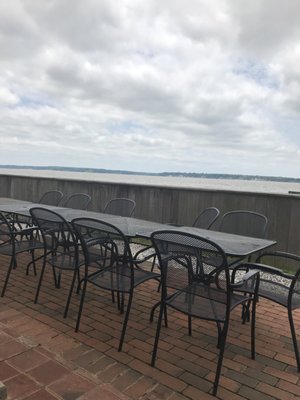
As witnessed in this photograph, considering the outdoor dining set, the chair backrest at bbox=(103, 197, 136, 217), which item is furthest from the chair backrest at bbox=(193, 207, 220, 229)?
the chair backrest at bbox=(103, 197, 136, 217)

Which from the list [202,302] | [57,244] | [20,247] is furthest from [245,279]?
[20,247]

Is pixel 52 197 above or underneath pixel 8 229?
above

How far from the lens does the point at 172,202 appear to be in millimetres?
5551

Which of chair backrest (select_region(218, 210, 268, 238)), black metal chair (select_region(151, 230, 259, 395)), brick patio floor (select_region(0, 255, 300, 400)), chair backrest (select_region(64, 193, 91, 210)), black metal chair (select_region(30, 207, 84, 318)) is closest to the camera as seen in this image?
brick patio floor (select_region(0, 255, 300, 400))

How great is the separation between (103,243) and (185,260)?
84cm

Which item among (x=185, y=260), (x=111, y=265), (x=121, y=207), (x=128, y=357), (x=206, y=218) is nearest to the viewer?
(x=128, y=357)

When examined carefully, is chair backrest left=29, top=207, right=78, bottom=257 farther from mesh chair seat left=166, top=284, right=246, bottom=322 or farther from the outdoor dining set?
mesh chair seat left=166, top=284, right=246, bottom=322

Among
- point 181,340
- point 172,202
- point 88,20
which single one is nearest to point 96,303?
point 181,340

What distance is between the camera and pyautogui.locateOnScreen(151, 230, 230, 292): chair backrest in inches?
78.3

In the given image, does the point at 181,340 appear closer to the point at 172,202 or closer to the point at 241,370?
the point at 241,370

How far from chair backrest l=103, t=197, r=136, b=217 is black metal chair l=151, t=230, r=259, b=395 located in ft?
7.21

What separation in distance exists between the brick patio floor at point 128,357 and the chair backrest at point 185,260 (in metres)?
0.46

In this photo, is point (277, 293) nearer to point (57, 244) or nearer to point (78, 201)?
point (57, 244)

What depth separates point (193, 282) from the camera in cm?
232
